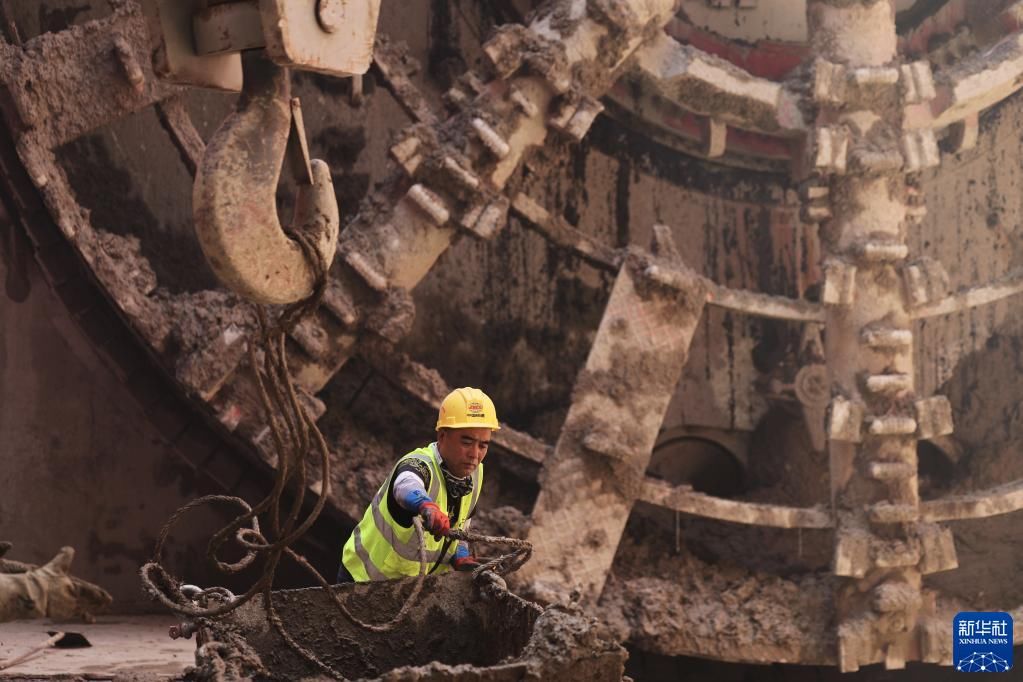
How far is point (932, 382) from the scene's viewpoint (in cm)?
693

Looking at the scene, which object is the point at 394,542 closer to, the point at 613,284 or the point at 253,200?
the point at 253,200

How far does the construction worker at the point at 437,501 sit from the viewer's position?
366 centimetres

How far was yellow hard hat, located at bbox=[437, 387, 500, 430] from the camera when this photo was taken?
373 cm

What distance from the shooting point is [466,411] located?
3.73 meters

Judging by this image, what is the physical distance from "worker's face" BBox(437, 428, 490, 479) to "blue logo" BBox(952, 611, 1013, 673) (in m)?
2.70

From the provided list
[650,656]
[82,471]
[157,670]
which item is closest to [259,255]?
[157,670]

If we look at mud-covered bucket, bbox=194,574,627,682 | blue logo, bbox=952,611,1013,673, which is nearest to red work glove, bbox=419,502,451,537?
mud-covered bucket, bbox=194,574,627,682

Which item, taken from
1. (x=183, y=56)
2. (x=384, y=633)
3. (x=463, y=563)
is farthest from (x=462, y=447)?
(x=183, y=56)

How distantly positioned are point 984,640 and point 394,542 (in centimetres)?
311

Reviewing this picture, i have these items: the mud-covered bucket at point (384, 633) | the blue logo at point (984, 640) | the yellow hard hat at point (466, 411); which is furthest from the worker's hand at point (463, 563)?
the blue logo at point (984, 640)

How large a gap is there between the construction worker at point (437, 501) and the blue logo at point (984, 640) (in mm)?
2695

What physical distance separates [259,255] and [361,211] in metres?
2.73

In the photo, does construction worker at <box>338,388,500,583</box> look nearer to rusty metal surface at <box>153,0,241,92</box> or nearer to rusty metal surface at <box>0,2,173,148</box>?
rusty metal surface at <box>153,0,241,92</box>

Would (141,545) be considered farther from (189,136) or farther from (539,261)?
(539,261)
